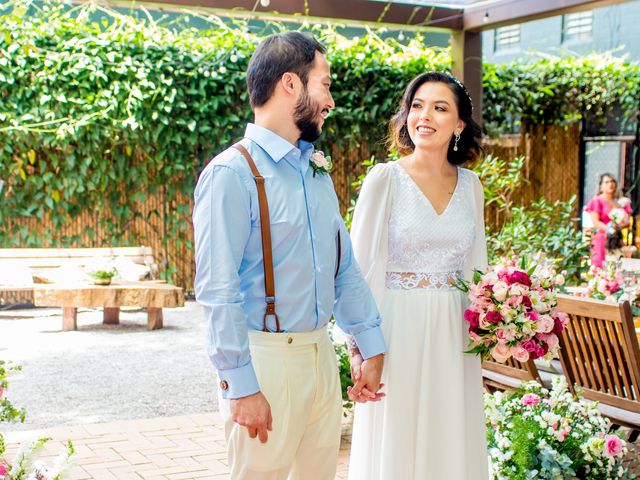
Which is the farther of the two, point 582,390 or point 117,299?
point 117,299

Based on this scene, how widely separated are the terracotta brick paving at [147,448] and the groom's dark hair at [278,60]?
8.69ft

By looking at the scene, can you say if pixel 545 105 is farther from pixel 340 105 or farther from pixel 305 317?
pixel 305 317

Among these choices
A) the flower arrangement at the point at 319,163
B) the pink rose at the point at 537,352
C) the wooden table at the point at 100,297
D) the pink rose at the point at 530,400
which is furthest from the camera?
the wooden table at the point at 100,297

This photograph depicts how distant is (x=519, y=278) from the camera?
10.6ft

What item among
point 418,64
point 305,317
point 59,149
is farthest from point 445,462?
point 418,64

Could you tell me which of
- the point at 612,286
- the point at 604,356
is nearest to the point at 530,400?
the point at 604,356

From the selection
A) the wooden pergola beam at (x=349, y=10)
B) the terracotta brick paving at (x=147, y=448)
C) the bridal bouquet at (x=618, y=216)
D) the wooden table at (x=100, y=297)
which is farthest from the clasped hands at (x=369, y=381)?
the bridal bouquet at (x=618, y=216)

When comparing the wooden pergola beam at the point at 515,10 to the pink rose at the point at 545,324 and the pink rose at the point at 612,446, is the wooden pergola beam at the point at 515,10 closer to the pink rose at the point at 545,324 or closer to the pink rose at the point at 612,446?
the pink rose at the point at 612,446

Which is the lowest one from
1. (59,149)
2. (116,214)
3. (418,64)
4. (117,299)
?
(117,299)

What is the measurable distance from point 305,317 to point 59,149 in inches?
347

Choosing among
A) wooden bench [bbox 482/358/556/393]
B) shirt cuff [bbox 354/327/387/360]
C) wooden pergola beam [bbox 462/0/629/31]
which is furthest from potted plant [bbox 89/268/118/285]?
shirt cuff [bbox 354/327/387/360]

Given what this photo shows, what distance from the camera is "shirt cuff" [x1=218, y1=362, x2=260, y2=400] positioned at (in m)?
2.21

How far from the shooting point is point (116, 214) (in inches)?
434

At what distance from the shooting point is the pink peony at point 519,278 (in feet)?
10.5
